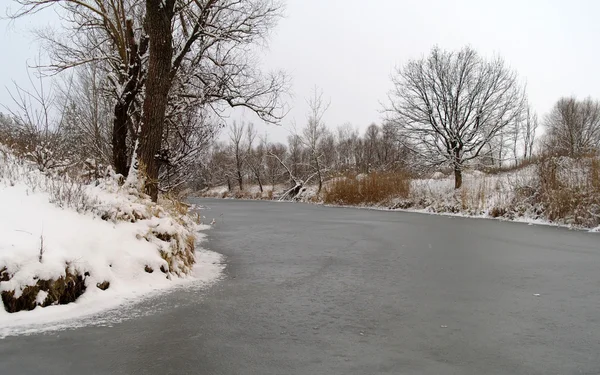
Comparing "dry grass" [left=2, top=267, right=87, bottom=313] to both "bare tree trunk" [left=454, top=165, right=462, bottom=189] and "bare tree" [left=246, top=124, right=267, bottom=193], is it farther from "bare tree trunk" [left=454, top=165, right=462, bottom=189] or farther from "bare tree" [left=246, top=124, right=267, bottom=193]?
"bare tree" [left=246, top=124, right=267, bottom=193]

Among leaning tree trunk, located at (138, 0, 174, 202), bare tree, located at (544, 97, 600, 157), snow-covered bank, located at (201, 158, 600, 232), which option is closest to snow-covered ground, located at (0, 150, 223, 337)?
leaning tree trunk, located at (138, 0, 174, 202)

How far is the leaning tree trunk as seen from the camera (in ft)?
26.9

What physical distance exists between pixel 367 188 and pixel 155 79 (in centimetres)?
2087

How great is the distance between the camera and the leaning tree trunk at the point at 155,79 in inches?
323

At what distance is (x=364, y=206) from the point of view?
2739cm

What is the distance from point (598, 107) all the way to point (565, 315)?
5555 centimetres

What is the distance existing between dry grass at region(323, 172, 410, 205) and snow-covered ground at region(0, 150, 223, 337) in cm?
2034

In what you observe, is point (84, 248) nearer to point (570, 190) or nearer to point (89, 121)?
point (89, 121)

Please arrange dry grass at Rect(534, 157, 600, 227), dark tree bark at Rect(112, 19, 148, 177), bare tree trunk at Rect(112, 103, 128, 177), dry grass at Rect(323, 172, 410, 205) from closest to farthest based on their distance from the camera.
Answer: dark tree bark at Rect(112, 19, 148, 177), bare tree trunk at Rect(112, 103, 128, 177), dry grass at Rect(534, 157, 600, 227), dry grass at Rect(323, 172, 410, 205)

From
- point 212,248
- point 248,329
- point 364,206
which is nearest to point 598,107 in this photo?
point 364,206

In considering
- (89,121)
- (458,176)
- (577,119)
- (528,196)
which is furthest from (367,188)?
(577,119)

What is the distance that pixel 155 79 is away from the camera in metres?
8.26

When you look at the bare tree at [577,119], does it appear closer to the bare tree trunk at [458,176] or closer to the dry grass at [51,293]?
the bare tree trunk at [458,176]

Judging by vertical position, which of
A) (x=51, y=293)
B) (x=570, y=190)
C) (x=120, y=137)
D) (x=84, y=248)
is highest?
(x=120, y=137)
